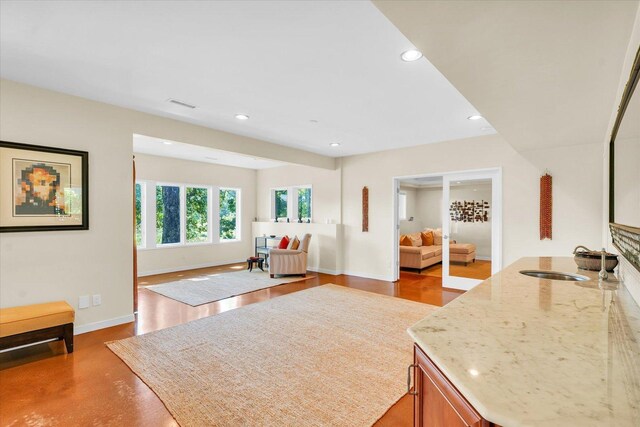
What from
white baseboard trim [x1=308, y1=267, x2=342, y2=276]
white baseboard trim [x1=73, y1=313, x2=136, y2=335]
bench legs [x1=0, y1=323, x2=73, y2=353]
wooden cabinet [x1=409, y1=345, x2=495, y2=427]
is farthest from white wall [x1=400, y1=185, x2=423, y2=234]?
wooden cabinet [x1=409, y1=345, x2=495, y2=427]

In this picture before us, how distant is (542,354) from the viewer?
908 mm

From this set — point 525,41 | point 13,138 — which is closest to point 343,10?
point 525,41

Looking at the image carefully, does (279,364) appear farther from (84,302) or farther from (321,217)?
(321,217)

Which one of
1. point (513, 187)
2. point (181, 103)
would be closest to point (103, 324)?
point (181, 103)

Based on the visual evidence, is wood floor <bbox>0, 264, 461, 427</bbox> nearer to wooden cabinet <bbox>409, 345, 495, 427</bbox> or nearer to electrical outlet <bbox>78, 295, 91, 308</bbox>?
electrical outlet <bbox>78, 295, 91, 308</bbox>

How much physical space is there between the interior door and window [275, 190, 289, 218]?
4205 mm

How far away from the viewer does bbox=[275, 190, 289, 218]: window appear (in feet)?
26.9

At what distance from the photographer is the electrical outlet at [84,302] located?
131 inches

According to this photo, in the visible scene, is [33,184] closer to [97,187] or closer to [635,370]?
[97,187]

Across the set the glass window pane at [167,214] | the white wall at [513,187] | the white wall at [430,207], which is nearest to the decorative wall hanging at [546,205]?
the white wall at [513,187]

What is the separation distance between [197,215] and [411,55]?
649cm

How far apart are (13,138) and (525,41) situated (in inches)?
164

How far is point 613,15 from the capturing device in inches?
46.6

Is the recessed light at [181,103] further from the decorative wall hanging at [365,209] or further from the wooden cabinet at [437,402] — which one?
the decorative wall hanging at [365,209]
